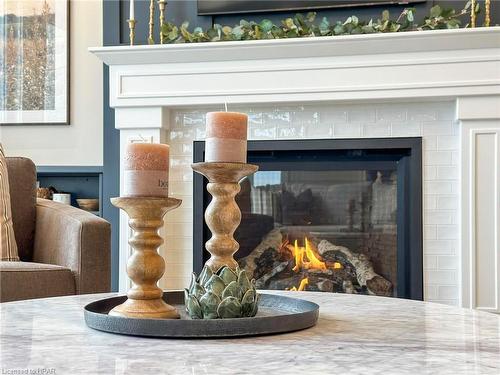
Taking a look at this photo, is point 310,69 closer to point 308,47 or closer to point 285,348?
point 308,47

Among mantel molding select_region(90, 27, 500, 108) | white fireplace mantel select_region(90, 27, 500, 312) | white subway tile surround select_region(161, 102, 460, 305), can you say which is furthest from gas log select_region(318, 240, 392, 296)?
mantel molding select_region(90, 27, 500, 108)

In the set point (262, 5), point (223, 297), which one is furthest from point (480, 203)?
point (223, 297)

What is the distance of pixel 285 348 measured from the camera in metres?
0.89

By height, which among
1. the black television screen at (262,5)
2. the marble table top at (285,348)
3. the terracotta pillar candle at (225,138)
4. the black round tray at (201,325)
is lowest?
the marble table top at (285,348)

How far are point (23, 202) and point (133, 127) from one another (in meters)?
0.88

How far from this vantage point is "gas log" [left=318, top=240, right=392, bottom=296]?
10.5 feet

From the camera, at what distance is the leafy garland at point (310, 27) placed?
2.97 meters

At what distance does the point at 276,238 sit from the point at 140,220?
7.54 feet

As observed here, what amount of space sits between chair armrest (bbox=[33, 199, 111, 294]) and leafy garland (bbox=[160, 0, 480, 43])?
122cm

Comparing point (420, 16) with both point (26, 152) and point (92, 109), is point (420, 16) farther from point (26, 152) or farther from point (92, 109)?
point (26, 152)

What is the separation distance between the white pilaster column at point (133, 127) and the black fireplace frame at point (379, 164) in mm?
191

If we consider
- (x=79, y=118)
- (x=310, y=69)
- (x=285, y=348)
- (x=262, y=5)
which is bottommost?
(x=285, y=348)

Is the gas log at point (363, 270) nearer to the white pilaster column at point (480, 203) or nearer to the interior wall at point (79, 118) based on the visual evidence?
the white pilaster column at point (480, 203)

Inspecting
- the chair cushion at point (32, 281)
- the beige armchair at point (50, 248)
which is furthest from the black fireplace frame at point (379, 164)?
the chair cushion at point (32, 281)
